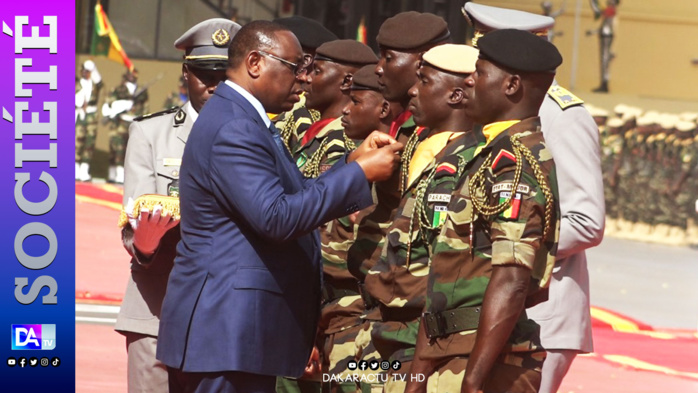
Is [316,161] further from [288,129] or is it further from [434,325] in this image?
[434,325]

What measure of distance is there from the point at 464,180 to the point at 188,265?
2.90 feet

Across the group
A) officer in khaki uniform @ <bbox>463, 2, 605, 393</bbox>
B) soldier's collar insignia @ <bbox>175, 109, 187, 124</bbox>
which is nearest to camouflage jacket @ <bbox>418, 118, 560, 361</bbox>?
officer in khaki uniform @ <bbox>463, 2, 605, 393</bbox>

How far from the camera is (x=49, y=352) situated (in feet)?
23.4

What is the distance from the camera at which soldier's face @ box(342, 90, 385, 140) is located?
5082 millimetres

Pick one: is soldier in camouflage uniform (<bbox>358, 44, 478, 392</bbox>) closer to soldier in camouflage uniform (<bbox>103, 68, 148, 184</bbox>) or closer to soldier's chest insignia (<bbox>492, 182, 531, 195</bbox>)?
soldier's chest insignia (<bbox>492, 182, 531, 195</bbox>)

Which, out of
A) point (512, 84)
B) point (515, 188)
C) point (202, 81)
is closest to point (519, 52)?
point (512, 84)

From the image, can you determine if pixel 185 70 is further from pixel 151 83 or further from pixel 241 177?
pixel 151 83

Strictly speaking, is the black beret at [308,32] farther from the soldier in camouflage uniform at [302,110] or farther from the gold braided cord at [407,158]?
the gold braided cord at [407,158]

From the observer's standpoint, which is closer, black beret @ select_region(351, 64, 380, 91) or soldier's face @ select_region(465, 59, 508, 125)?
soldier's face @ select_region(465, 59, 508, 125)

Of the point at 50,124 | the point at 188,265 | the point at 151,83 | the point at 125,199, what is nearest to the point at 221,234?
the point at 188,265

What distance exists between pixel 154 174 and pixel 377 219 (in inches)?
38.4

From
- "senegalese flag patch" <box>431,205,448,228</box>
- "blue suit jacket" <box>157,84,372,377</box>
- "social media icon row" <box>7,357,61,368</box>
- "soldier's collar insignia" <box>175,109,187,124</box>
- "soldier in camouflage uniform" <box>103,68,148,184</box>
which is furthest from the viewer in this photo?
"soldier in camouflage uniform" <box>103,68,148,184</box>

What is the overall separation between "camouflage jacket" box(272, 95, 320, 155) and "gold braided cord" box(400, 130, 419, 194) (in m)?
1.40

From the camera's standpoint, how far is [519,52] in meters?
3.73
